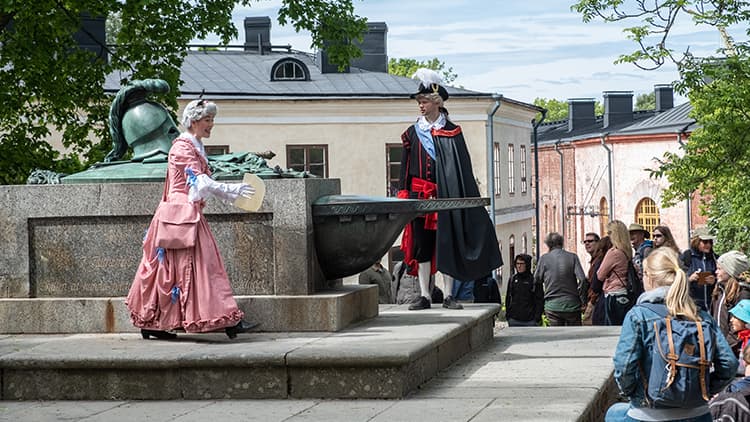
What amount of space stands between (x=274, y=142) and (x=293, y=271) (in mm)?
27826

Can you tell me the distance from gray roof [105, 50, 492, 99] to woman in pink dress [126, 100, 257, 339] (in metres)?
27.3

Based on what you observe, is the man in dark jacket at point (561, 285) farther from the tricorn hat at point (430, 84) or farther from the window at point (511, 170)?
the window at point (511, 170)

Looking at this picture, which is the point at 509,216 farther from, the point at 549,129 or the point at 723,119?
the point at 549,129

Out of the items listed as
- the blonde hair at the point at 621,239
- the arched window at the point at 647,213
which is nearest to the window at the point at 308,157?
the arched window at the point at 647,213

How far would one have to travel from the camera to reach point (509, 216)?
43906 millimetres

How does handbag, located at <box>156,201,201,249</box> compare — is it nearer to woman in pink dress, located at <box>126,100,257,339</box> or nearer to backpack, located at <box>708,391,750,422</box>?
woman in pink dress, located at <box>126,100,257,339</box>

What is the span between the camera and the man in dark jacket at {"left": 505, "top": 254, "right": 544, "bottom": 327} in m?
13.4

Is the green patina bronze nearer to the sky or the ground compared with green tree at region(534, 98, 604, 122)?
nearer to the ground

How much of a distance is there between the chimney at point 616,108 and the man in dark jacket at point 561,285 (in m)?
57.2

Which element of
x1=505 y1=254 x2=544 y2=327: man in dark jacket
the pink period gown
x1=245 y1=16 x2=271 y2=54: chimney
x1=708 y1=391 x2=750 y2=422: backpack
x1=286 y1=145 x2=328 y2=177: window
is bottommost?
x1=708 y1=391 x2=750 y2=422: backpack

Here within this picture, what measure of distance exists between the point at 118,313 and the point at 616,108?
206 feet

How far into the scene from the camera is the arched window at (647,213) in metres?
53.3

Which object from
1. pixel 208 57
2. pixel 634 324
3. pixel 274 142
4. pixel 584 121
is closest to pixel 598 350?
pixel 634 324

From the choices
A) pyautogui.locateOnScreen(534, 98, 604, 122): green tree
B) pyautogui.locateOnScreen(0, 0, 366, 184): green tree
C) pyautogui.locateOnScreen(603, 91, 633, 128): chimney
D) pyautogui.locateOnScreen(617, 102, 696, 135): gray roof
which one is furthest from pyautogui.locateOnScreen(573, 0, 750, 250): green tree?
pyautogui.locateOnScreen(534, 98, 604, 122): green tree
